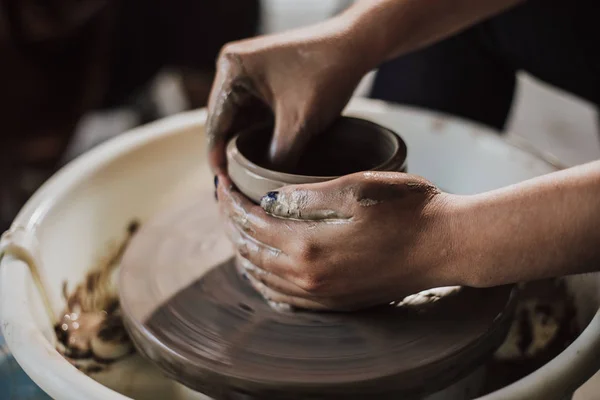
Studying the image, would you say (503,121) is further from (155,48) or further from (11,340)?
(155,48)

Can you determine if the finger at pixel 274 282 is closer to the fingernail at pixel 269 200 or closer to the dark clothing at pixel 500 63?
the fingernail at pixel 269 200

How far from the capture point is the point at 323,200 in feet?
2.49

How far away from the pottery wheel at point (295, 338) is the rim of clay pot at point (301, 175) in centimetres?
18

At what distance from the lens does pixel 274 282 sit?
0.85m

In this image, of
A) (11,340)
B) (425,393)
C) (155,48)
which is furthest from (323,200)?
(155,48)

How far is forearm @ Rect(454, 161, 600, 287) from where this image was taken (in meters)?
0.71

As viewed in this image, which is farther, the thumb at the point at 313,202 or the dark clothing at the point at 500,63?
the dark clothing at the point at 500,63

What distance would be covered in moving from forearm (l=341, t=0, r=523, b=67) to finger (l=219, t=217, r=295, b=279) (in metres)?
0.38

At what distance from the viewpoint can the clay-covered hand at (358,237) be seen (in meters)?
0.75

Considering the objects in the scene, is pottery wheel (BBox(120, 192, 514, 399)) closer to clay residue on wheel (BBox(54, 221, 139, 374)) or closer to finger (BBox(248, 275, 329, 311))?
finger (BBox(248, 275, 329, 311))

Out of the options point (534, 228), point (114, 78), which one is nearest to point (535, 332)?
point (534, 228)

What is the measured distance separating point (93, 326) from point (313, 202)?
1.55ft

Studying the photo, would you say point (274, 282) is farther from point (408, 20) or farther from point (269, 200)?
point (408, 20)

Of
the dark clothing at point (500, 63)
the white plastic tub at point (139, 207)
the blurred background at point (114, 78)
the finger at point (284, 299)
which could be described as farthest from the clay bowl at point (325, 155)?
the blurred background at point (114, 78)
